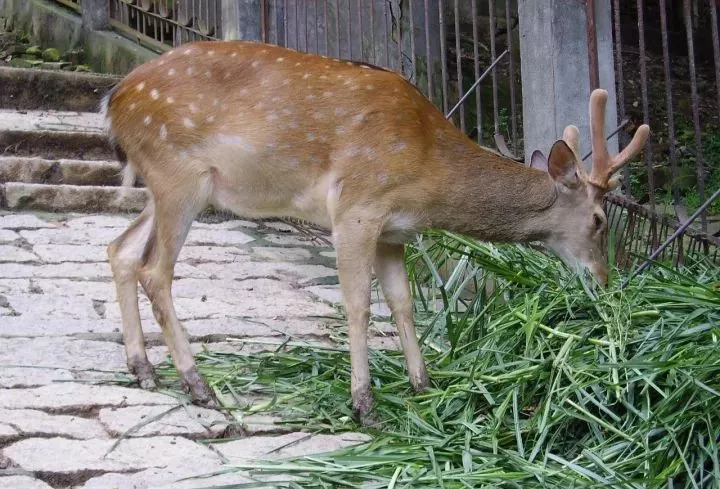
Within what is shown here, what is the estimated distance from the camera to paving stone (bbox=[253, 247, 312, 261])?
7223 mm

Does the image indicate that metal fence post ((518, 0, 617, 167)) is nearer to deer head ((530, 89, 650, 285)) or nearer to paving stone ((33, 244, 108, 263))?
deer head ((530, 89, 650, 285))

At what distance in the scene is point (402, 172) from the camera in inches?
180

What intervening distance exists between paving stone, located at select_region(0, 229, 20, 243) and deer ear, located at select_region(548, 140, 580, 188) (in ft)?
12.0

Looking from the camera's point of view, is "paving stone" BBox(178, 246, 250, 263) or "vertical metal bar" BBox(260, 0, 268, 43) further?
"vertical metal bar" BBox(260, 0, 268, 43)

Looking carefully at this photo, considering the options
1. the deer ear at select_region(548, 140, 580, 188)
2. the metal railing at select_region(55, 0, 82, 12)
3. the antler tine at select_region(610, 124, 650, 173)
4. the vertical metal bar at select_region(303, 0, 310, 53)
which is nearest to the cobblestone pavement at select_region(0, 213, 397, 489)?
the deer ear at select_region(548, 140, 580, 188)

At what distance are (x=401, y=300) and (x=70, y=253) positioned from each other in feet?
9.25

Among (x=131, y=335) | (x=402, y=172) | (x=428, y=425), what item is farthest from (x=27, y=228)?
(x=428, y=425)

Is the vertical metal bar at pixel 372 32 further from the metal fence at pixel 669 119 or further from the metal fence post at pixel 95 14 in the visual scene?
the metal fence post at pixel 95 14

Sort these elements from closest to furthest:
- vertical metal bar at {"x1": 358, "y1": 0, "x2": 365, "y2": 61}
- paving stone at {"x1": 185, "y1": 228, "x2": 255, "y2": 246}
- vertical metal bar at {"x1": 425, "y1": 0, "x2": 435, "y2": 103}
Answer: paving stone at {"x1": 185, "y1": 228, "x2": 255, "y2": 246} < vertical metal bar at {"x1": 425, "y1": 0, "x2": 435, "y2": 103} < vertical metal bar at {"x1": 358, "y1": 0, "x2": 365, "y2": 61}

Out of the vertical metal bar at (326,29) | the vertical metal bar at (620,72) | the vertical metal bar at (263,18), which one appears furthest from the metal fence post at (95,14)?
the vertical metal bar at (620,72)

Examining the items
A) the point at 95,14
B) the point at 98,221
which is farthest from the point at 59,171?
the point at 95,14

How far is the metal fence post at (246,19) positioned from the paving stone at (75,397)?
5409 millimetres

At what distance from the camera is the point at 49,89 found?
9.84m

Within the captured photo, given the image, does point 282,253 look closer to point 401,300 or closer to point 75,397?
point 401,300
